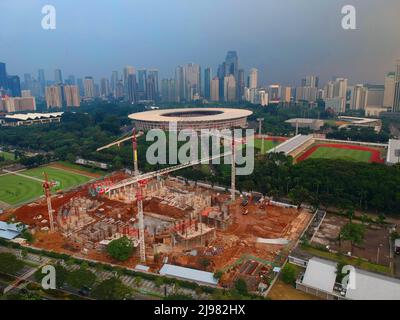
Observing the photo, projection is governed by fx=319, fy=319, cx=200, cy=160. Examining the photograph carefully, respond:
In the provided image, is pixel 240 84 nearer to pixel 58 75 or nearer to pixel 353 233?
pixel 58 75

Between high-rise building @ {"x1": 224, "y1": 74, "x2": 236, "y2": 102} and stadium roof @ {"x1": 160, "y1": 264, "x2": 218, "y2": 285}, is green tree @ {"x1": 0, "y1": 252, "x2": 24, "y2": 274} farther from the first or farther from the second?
high-rise building @ {"x1": 224, "y1": 74, "x2": 236, "y2": 102}

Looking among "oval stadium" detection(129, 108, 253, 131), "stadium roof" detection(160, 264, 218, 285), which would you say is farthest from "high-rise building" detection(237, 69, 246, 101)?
"stadium roof" detection(160, 264, 218, 285)

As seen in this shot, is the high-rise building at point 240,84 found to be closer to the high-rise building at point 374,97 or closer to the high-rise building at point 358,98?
the high-rise building at point 358,98

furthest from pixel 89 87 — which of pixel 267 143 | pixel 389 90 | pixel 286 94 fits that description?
pixel 389 90

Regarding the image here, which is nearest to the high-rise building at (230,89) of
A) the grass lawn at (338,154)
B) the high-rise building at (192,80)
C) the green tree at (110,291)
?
the high-rise building at (192,80)
